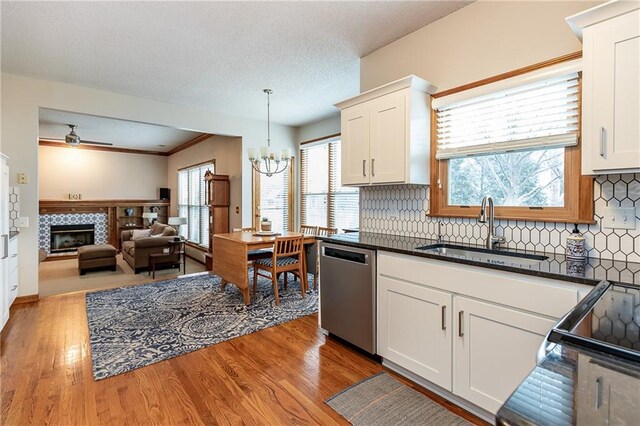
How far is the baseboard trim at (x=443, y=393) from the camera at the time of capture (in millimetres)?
1813

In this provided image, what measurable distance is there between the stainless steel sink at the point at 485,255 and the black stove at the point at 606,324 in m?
0.62

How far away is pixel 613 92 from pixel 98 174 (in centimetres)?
999

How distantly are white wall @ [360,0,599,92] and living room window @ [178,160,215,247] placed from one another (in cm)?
492

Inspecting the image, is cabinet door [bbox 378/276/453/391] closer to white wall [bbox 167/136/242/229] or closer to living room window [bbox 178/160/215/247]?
white wall [bbox 167/136/242/229]

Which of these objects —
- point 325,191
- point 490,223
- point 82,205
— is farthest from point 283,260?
point 82,205

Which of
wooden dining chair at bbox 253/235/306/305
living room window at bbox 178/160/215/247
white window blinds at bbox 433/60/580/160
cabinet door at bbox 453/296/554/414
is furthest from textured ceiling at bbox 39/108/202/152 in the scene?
cabinet door at bbox 453/296/554/414

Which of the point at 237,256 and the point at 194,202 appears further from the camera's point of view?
the point at 194,202

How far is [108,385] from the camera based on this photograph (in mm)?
2168

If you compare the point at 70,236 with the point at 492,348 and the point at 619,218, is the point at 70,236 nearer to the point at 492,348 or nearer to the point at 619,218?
the point at 492,348

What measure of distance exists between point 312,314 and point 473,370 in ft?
6.63

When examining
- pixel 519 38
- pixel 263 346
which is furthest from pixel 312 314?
pixel 519 38

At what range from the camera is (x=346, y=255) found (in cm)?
261

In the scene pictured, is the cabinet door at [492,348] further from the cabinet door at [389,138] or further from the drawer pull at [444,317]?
the cabinet door at [389,138]

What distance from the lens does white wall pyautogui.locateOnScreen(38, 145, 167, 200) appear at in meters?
7.77
